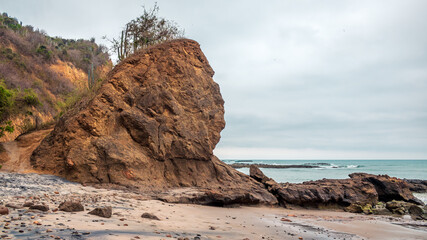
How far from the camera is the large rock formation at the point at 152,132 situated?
31.0 ft

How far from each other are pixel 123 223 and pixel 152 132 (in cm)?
573

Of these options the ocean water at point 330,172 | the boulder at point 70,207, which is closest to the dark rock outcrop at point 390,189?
the ocean water at point 330,172

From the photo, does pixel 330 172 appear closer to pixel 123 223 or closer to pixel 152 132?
pixel 152 132

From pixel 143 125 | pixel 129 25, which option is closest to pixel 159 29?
pixel 129 25

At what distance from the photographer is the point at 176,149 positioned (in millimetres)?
11172

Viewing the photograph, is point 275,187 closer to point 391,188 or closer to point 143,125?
point 143,125

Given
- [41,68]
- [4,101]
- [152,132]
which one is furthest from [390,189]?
[41,68]

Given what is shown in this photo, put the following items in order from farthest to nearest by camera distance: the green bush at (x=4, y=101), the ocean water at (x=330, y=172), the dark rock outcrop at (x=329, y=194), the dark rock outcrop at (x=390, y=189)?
the ocean water at (x=330, y=172) → the dark rock outcrop at (x=390, y=189) → the dark rock outcrop at (x=329, y=194) → the green bush at (x=4, y=101)

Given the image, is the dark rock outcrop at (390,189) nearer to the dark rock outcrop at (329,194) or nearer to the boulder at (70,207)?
the dark rock outcrop at (329,194)

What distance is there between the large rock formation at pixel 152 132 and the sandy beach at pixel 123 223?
1035 mm

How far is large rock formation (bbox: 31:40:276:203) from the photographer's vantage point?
944 centimetres

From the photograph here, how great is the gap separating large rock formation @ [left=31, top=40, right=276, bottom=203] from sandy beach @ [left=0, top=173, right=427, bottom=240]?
3.40ft

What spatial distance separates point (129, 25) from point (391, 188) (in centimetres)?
1545

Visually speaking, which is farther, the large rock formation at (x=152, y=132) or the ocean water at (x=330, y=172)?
the ocean water at (x=330, y=172)
